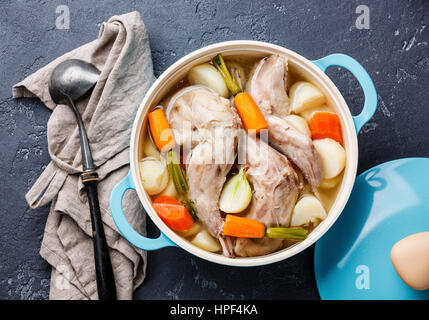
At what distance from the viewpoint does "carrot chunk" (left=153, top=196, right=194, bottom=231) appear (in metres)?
1.33

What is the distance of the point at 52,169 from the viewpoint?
4.90ft

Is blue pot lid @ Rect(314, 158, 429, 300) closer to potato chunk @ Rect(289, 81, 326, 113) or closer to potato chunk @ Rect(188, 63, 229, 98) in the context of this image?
potato chunk @ Rect(289, 81, 326, 113)

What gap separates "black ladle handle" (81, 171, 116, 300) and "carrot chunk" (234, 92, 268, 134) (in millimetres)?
573

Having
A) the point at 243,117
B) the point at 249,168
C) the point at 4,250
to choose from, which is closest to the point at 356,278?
the point at 249,168

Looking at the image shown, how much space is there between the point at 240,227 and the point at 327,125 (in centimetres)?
47

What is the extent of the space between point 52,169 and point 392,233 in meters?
1.28

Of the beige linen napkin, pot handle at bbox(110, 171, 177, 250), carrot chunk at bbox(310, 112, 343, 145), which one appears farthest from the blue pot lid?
the beige linen napkin

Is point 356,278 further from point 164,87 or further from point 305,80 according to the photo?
point 164,87

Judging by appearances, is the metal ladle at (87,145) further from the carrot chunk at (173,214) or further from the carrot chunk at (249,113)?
the carrot chunk at (249,113)

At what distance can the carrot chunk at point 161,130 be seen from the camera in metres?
1.34

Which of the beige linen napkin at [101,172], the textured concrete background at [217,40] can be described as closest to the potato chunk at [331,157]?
the textured concrete background at [217,40]

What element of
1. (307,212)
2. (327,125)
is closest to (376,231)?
(307,212)

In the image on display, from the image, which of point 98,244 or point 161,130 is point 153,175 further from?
point 98,244

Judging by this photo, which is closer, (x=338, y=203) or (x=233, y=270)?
(x=338, y=203)
